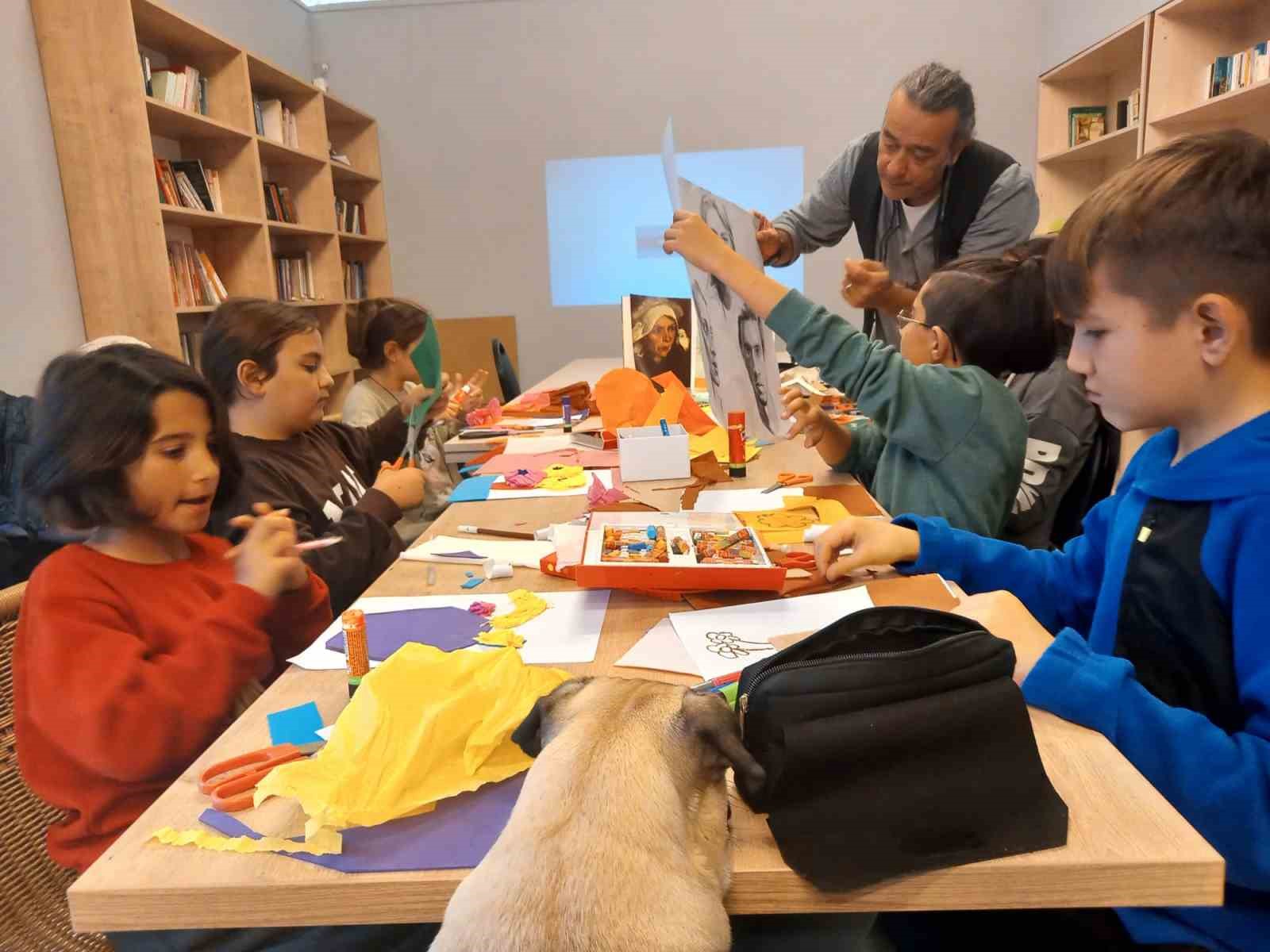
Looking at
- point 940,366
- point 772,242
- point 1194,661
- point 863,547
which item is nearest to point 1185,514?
point 1194,661

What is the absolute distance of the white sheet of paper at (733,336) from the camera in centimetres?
176

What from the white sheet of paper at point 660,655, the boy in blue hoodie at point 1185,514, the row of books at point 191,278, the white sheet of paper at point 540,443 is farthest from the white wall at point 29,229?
the boy in blue hoodie at point 1185,514

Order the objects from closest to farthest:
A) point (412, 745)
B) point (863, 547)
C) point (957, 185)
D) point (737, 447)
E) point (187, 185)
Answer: point (412, 745), point (863, 547), point (737, 447), point (957, 185), point (187, 185)

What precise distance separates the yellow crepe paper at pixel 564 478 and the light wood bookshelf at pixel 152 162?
2517mm

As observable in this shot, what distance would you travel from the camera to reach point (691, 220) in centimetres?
164

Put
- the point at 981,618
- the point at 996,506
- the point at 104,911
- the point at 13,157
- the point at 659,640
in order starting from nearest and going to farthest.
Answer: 1. the point at 104,911
2. the point at 981,618
3. the point at 659,640
4. the point at 996,506
5. the point at 13,157

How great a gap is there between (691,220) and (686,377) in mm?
1356

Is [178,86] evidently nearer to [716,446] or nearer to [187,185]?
[187,185]

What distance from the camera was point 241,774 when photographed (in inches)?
28.6

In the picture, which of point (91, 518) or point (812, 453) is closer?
point (91, 518)

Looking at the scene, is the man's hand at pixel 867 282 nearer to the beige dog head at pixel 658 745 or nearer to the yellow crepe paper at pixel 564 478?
the yellow crepe paper at pixel 564 478

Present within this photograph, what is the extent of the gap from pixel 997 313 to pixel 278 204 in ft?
14.0

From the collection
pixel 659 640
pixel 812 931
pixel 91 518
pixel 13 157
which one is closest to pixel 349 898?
pixel 659 640

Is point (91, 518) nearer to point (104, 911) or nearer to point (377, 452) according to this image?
point (104, 911)
